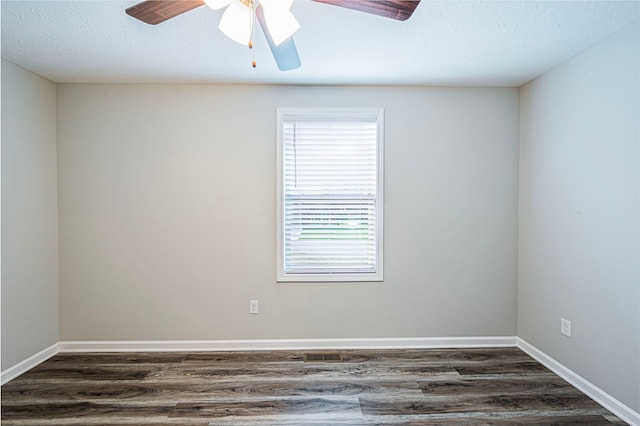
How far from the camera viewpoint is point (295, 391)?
226 cm

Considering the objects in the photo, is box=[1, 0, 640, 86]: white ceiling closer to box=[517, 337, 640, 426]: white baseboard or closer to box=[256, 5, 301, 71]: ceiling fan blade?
box=[256, 5, 301, 71]: ceiling fan blade

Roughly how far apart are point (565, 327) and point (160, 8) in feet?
11.2

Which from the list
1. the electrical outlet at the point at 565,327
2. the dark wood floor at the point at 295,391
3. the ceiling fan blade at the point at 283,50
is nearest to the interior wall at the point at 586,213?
the electrical outlet at the point at 565,327

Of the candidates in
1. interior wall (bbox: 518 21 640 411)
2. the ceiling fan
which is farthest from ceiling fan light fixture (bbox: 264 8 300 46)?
interior wall (bbox: 518 21 640 411)

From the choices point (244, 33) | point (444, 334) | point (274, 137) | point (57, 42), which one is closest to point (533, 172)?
point (444, 334)

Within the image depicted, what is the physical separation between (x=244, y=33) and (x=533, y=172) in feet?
8.69

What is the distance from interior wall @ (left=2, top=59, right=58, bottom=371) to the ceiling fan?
71.3 inches

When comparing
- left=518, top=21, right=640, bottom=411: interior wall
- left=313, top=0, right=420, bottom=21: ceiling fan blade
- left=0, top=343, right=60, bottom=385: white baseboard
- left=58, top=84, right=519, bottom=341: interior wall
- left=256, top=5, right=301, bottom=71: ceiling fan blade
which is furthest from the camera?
left=58, top=84, right=519, bottom=341: interior wall

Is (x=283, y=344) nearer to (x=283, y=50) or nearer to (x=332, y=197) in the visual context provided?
(x=332, y=197)

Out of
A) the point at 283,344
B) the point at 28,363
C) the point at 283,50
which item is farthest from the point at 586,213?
the point at 28,363

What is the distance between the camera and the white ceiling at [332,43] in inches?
71.8

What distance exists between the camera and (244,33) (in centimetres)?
155

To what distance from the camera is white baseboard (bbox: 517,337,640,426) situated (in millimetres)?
1956

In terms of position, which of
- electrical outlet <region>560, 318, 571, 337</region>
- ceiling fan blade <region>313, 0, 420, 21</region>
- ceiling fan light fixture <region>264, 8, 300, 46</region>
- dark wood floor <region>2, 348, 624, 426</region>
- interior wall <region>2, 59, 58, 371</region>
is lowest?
dark wood floor <region>2, 348, 624, 426</region>
